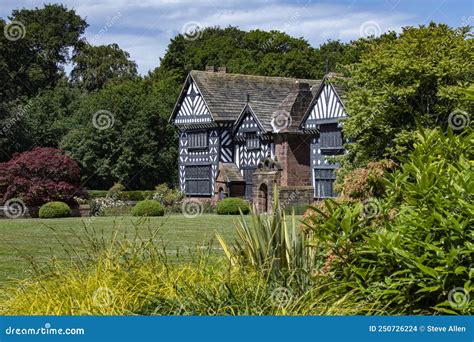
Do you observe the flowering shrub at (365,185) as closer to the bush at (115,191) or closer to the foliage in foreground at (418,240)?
the foliage in foreground at (418,240)

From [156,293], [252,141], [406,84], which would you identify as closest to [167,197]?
[252,141]

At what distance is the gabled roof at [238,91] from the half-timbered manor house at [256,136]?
0.05 m

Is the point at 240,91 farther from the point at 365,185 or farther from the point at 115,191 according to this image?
the point at 365,185

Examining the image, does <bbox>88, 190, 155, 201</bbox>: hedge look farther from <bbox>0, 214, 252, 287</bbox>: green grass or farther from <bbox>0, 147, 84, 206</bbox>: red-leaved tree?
<bbox>0, 214, 252, 287</bbox>: green grass

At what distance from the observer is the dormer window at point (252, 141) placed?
43.8m

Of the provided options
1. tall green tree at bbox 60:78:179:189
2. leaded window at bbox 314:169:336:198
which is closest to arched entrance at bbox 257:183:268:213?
leaded window at bbox 314:169:336:198

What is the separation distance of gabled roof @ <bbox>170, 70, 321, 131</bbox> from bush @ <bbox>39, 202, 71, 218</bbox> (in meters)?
13.0

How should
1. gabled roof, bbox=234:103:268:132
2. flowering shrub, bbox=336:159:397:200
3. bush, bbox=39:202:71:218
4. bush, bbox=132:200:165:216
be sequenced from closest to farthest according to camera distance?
flowering shrub, bbox=336:159:397:200 < bush, bbox=39:202:71:218 < bush, bbox=132:200:165:216 < gabled roof, bbox=234:103:268:132

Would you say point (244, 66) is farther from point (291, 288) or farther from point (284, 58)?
point (291, 288)

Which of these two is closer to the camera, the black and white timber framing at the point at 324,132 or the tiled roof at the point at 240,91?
the black and white timber framing at the point at 324,132

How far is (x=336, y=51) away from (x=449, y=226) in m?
39.8

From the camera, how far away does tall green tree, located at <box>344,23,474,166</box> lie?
2195cm

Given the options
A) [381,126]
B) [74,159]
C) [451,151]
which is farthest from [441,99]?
[74,159]

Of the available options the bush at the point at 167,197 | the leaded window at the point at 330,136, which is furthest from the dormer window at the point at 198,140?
the leaded window at the point at 330,136
